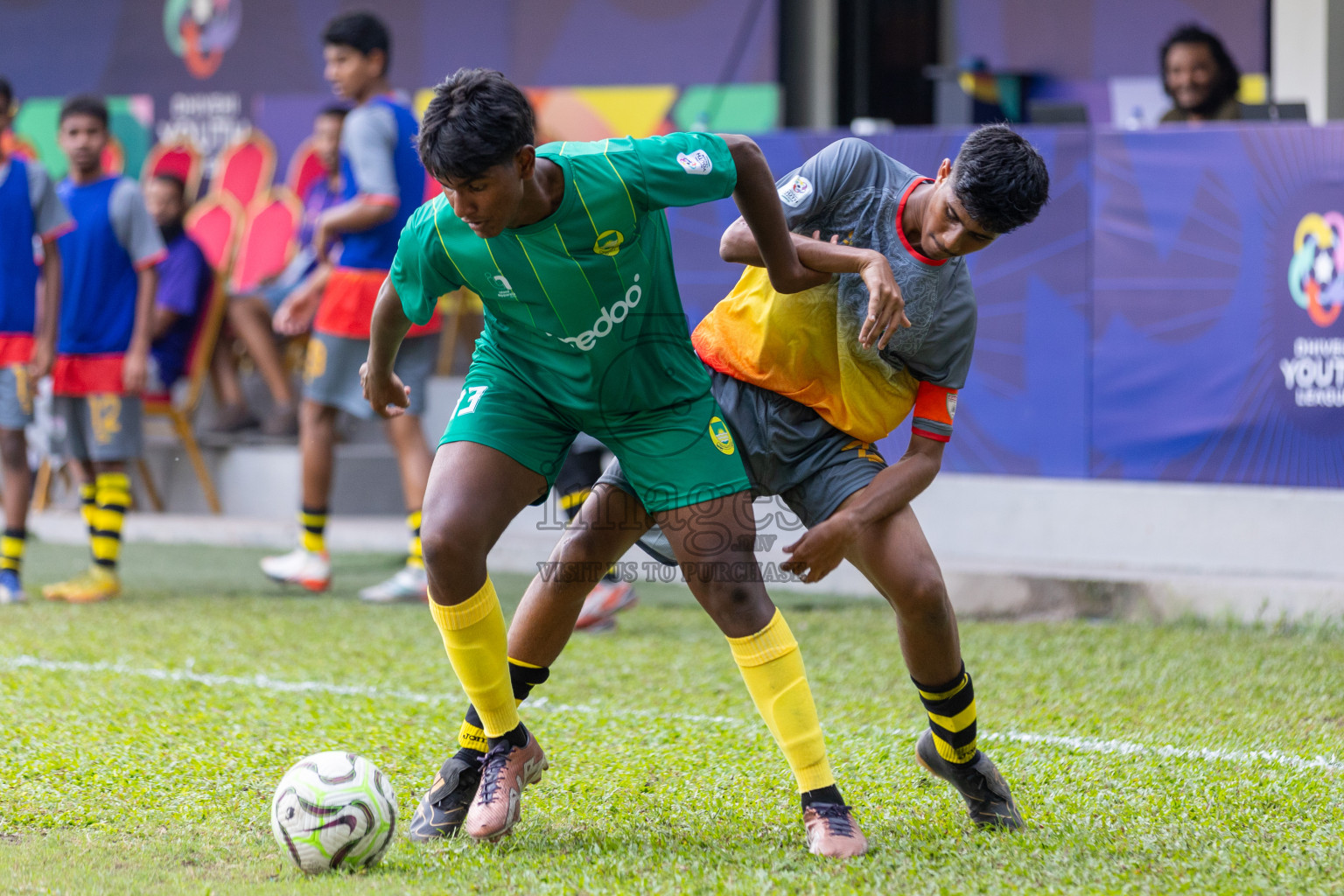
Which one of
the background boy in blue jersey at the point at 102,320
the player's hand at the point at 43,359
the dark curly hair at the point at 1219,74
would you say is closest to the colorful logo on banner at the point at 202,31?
the background boy in blue jersey at the point at 102,320

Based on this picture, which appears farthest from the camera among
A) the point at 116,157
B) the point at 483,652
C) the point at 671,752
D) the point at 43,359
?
the point at 116,157

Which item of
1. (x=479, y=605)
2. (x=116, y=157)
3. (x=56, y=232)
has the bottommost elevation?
(x=479, y=605)

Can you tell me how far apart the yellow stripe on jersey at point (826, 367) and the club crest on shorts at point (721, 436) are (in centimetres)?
22

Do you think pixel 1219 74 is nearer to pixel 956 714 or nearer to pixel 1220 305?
pixel 1220 305

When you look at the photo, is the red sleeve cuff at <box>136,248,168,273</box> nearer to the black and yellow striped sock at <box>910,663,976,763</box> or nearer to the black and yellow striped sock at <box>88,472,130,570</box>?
the black and yellow striped sock at <box>88,472,130,570</box>

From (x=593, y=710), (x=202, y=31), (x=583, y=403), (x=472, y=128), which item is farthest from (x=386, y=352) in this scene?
(x=202, y=31)

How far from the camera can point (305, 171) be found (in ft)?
35.7

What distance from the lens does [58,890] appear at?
3.00 meters

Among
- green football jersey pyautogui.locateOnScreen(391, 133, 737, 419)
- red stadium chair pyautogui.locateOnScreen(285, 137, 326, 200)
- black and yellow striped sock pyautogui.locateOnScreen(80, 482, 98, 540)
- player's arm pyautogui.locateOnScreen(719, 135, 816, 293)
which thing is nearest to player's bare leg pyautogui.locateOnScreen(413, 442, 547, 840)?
green football jersey pyautogui.locateOnScreen(391, 133, 737, 419)

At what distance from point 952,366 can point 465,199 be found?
1.22 m

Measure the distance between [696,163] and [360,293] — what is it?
13.1ft

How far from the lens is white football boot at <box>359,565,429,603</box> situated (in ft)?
23.1

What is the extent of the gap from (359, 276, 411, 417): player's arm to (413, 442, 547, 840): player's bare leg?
29cm

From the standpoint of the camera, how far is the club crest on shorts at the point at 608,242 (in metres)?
3.28
